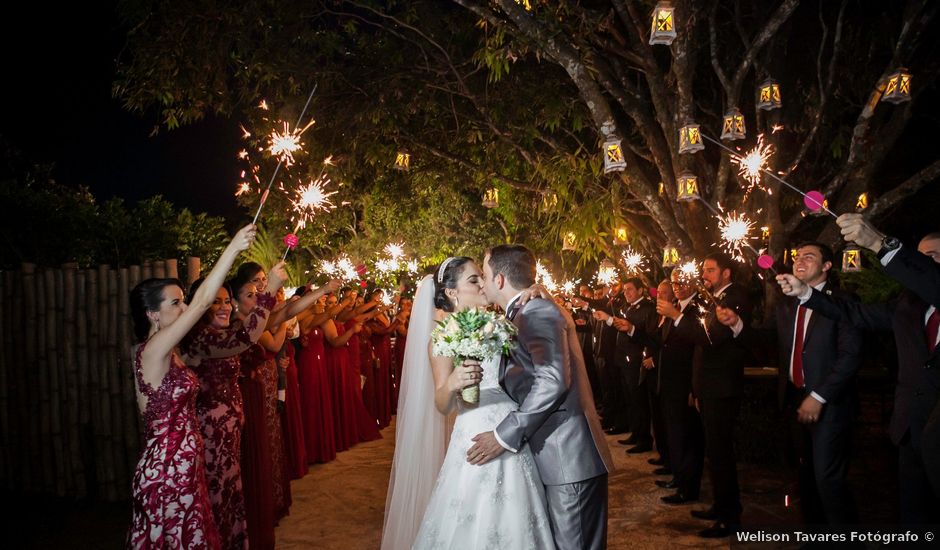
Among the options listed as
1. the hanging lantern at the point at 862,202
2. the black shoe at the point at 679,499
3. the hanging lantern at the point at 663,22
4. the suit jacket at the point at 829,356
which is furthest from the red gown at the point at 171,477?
the hanging lantern at the point at 862,202

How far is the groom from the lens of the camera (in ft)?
11.4

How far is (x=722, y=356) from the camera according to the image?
5.84m

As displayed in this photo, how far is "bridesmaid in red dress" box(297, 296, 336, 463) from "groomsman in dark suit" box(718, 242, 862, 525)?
573 cm

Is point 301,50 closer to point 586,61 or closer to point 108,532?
point 586,61

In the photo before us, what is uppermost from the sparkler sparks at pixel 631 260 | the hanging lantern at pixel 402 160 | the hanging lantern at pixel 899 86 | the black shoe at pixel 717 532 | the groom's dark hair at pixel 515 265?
the hanging lantern at pixel 402 160

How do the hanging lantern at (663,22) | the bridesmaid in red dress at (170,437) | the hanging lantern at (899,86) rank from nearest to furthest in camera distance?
the bridesmaid in red dress at (170,437)
the hanging lantern at (663,22)
the hanging lantern at (899,86)

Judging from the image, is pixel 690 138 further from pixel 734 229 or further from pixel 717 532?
pixel 717 532

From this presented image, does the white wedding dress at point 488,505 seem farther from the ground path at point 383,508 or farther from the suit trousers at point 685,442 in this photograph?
the suit trousers at point 685,442

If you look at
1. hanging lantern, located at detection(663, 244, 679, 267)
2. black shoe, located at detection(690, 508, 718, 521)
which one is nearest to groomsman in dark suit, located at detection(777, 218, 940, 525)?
black shoe, located at detection(690, 508, 718, 521)

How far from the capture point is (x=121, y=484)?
6898mm

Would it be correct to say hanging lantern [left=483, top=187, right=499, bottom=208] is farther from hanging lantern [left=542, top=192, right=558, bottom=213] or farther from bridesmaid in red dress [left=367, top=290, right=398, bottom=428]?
bridesmaid in red dress [left=367, top=290, right=398, bottom=428]

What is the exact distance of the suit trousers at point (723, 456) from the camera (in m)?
5.75

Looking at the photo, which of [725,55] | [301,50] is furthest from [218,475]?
[725,55]

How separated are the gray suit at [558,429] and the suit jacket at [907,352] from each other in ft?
7.16
